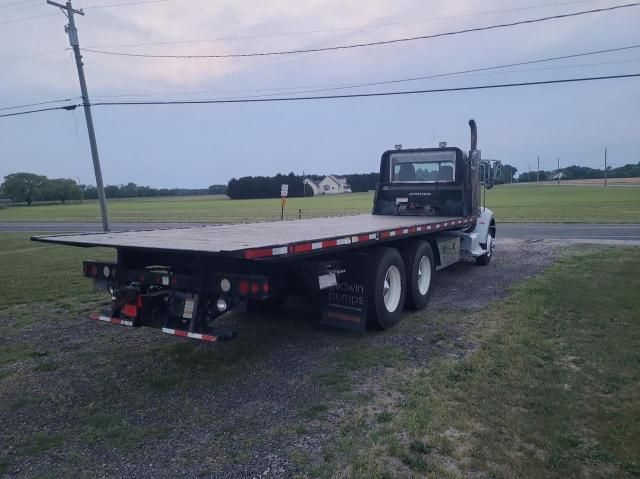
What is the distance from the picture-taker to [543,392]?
4508 mm

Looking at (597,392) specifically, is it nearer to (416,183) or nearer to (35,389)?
(35,389)

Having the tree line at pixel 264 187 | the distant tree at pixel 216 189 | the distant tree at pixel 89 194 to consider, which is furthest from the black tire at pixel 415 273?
the distant tree at pixel 216 189

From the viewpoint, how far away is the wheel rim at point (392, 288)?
265 inches

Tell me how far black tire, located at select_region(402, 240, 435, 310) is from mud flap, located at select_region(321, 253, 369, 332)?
4.41 feet

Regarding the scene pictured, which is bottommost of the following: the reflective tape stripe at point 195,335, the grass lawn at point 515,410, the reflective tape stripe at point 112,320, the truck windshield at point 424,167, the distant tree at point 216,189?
the grass lawn at point 515,410

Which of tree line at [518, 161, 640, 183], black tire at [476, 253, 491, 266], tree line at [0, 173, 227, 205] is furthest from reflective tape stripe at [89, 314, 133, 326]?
tree line at [518, 161, 640, 183]

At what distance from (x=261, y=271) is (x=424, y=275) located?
3.68 meters

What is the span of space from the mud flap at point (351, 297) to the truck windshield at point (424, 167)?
457 cm

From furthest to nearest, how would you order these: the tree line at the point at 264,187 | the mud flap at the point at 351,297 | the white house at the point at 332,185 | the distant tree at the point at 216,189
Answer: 1. the distant tree at the point at 216,189
2. the white house at the point at 332,185
3. the tree line at the point at 264,187
4. the mud flap at the point at 351,297

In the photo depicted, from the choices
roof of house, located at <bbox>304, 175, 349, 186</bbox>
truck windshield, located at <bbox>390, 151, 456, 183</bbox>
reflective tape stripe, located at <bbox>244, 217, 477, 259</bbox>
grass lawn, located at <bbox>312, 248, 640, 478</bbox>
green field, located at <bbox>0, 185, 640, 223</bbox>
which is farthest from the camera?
roof of house, located at <bbox>304, 175, 349, 186</bbox>

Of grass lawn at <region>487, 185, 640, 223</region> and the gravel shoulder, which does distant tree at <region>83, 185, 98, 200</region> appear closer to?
grass lawn at <region>487, 185, 640, 223</region>

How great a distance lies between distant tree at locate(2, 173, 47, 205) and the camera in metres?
96.1

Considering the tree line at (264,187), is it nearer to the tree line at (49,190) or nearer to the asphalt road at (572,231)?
the tree line at (49,190)

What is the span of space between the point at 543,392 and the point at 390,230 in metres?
2.63
